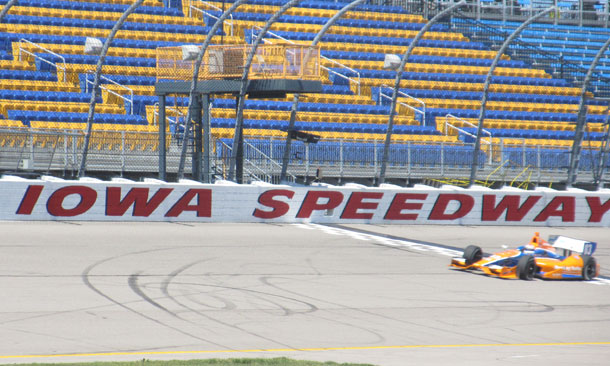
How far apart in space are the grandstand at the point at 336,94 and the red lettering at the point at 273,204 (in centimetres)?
179

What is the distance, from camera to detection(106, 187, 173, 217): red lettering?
20812 millimetres

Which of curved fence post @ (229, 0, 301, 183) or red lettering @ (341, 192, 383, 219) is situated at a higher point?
curved fence post @ (229, 0, 301, 183)

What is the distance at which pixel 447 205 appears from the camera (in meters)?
24.1

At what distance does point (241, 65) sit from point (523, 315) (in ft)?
44.2

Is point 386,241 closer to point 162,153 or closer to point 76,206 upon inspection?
point 162,153

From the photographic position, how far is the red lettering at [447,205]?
78.8 feet

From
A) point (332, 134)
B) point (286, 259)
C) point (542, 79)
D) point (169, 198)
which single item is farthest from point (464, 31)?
point (286, 259)

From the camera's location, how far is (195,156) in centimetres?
2398

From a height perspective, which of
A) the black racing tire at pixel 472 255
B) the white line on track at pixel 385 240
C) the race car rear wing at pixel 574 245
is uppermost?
the race car rear wing at pixel 574 245

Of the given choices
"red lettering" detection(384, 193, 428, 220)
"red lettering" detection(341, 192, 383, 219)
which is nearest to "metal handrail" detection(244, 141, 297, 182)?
"red lettering" detection(341, 192, 383, 219)

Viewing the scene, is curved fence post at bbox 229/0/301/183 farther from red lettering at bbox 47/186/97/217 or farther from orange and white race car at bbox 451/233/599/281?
orange and white race car at bbox 451/233/599/281

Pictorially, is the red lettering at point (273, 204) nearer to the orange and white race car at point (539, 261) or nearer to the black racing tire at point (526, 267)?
the orange and white race car at point (539, 261)

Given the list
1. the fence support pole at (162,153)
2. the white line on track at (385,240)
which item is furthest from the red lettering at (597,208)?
the fence support pole at (162,153)

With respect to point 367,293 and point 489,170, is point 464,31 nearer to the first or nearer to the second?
point 489,170
